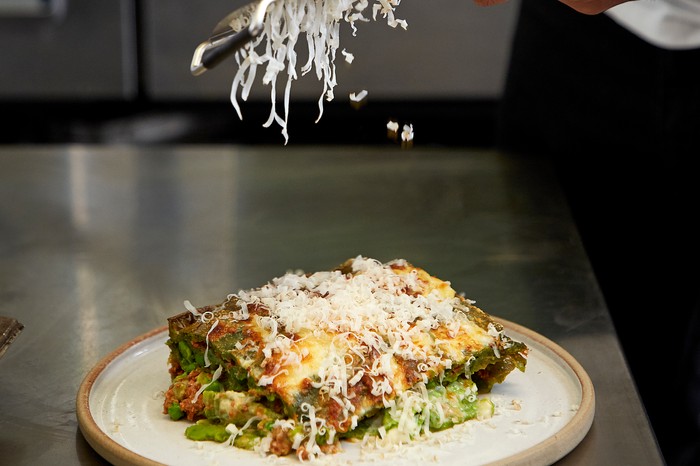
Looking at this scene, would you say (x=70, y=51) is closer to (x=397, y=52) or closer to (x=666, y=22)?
(x=397, y=52)

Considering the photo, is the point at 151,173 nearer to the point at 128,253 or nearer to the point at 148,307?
the point at 128,253

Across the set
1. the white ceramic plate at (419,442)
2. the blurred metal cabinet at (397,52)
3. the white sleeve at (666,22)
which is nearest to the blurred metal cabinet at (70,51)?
the blurred metal cabinet at (397,52)

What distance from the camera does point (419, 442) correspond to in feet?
3.74

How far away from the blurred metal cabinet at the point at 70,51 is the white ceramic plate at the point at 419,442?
10.1 ft

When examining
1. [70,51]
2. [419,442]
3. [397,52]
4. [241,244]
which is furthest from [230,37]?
[70,51]

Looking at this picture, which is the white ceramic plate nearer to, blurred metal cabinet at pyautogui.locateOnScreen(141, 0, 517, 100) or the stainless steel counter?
the stainless steel counter

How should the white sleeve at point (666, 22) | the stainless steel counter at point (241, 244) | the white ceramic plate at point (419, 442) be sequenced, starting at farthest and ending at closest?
the white sleeve at point (666, 22)
the stainless steel counter at point (241, 244)
the white ceramic plate at point (419, 442)

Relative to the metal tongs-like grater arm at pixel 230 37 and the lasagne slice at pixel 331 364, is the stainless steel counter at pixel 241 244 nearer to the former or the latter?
the lasagne slice at pixel 331 364

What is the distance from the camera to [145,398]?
1276mm

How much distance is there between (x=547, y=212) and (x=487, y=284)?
541mm

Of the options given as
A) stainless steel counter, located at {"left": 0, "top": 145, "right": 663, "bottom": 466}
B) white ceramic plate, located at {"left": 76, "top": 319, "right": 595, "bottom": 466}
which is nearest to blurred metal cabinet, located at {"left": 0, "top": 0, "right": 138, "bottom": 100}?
stainless steel counter, located at {"left": 0, "top": 145, "right": 663, "bottom": 466}

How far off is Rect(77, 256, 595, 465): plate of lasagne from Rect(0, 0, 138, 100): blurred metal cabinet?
10.2 ft

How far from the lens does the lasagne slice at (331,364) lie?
3.71 feet

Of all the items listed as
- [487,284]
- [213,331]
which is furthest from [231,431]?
[487,284]
